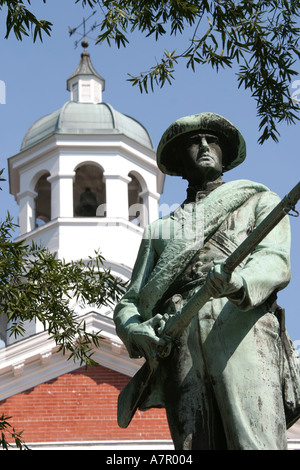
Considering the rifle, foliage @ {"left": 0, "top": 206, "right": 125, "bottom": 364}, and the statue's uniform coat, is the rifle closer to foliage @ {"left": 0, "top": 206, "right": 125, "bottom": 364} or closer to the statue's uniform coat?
the statue's uniform coat

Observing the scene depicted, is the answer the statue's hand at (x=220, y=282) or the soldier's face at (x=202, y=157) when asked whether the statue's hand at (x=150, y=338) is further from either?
the soldier's face at (x=202, y=157)

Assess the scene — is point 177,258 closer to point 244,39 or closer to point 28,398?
point 244,39

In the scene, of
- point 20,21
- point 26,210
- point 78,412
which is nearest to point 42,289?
point 20,21

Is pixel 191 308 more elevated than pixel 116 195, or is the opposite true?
pixel 116 195

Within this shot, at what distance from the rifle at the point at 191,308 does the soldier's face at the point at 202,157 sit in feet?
3.36

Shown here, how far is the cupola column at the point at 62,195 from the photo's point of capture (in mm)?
36469

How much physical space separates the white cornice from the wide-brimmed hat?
19053 mm

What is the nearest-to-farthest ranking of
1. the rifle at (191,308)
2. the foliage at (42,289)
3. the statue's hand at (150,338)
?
the rifle at (191,308), the statue's hand at (150,338), the foliage at (42,289)

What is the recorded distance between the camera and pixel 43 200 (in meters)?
40.2

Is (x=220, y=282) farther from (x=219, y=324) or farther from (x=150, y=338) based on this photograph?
(x=150, y=338)

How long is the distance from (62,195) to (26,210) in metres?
1.34

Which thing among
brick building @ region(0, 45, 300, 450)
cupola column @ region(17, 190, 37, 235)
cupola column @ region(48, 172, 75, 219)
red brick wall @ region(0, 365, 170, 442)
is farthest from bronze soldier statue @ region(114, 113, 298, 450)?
cupola column @ region(17, 190, 37, 235)

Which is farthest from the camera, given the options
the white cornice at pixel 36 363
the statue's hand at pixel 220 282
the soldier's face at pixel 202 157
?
the white cornice at pixel 36 363

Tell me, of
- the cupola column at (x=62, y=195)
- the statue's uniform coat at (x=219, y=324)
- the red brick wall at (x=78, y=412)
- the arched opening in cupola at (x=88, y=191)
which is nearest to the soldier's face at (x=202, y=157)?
the statue's uniform coat at (x=219, y=324)
